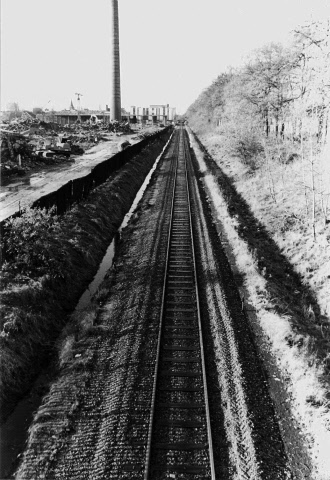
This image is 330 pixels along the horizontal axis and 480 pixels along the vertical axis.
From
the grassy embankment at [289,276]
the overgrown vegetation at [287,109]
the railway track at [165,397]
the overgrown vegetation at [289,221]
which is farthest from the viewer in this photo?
the overgrown vegetation at [287,109]

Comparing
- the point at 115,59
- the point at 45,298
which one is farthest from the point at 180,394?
the point at 115,59

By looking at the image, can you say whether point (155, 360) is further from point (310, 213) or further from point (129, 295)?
point (310, 213)

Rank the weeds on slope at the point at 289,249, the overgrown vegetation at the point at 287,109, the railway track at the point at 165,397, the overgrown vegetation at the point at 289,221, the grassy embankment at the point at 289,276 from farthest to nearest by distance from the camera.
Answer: the overgrown vegetation at the point at 287,109, the weeds on slope at the point at 289,249, the overgrown vegetation at the point at 289,221, the grassy embankment at the point at 289,276, the railway track at the point at 165,397

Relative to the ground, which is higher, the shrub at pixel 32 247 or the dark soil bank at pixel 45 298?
the shrub at pixel 32 247

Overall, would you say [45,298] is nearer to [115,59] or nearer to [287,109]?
[287,109]

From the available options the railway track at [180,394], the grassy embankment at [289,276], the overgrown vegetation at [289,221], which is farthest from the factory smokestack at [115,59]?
the railway track at [180,394]

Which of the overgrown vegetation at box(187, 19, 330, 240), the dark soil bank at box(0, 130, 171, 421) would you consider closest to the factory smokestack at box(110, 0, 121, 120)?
the overgrown vegetation at box(187, 19, 330, 240)

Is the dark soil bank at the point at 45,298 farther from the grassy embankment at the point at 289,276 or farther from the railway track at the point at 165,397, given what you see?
the grassy embankment at the point at 289,276
